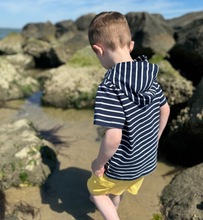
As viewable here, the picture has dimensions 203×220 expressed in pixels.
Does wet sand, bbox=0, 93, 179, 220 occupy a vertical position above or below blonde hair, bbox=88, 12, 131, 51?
below

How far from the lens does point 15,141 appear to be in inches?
132

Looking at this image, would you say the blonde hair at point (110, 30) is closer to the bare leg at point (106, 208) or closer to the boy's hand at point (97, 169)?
the boy's hand at point (97, 169)

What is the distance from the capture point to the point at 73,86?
645 cm

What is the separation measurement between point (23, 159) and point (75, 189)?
82 centimetres

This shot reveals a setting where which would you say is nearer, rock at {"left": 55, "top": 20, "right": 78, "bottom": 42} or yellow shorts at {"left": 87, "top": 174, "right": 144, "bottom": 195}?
yellow shorts at {"left": 87, "top": 174, "right": 144, "bottom": 195}

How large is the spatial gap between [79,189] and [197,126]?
182 centimetres

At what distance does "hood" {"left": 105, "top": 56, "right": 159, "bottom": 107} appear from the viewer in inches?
66.1

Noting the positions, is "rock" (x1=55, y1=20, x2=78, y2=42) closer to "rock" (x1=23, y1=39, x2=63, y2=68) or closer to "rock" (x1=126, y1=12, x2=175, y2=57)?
"rock" (x1=23, y1=39, x2=63, y2=68)

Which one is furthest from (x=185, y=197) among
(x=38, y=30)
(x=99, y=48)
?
(x=38, y=30)

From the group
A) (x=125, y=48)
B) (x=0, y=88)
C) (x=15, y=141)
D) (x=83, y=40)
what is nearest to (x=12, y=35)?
(x=83, y=40)

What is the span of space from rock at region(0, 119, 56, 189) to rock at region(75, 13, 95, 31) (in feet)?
81.4

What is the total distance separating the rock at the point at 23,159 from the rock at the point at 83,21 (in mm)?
24808

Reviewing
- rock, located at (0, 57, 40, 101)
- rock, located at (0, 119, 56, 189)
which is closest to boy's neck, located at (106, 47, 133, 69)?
rock, located at (0, 119, 56, 189)

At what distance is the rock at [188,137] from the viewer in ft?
10.5
